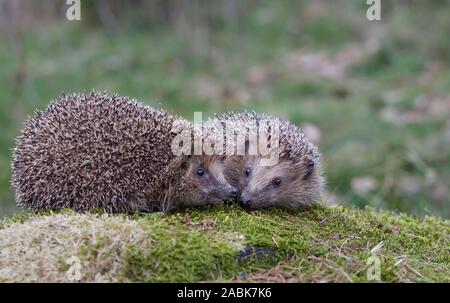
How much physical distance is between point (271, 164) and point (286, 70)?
13.8 metres

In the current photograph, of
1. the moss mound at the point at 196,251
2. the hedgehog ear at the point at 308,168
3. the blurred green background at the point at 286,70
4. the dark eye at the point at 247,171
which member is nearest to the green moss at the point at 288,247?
the moss mound at the point at 196,251

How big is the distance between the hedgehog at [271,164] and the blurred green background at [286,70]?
4185 mm

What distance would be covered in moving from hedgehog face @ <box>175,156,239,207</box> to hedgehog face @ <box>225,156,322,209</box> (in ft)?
0.96

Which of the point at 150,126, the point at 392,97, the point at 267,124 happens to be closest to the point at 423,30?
the point at 392,97

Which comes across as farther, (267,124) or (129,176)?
(267,124)

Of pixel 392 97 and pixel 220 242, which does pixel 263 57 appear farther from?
pixel 220 242

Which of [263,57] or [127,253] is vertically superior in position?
[263,57]

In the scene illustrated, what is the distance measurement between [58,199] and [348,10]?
725 inches

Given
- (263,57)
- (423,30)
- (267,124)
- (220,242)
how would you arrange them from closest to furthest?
1. (220,242)
2. (267,124)
3. (423,30)
4. (263,57)
